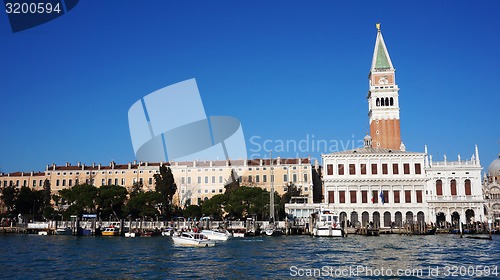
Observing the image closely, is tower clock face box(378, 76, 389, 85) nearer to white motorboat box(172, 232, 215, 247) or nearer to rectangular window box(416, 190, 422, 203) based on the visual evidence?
rectangular window box(416, 190, 422, 203)

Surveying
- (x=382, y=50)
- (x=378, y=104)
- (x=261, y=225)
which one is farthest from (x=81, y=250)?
(x=382, y=50)

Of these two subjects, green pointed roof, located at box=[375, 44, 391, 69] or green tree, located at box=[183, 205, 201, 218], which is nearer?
green tree, located at box=[183, 205, 201, 218]

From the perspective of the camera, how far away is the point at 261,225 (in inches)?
1825

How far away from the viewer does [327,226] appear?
39.7 metres

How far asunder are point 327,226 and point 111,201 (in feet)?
76.1

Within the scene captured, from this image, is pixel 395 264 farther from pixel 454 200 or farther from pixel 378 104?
pixel 378 104

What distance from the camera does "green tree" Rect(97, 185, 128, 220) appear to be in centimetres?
5078

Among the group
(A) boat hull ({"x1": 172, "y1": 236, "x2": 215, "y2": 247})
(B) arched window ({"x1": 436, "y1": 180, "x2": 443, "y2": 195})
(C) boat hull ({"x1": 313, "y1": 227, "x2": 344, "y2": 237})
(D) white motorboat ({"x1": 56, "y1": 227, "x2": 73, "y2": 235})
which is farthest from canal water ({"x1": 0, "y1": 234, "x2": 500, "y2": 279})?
(D) white motorboat ({"x1": 56, "y1": 227, "x2": 73, "y2": 235})

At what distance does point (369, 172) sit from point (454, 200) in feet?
26.3

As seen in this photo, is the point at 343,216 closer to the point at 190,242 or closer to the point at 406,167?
the point at 406,167

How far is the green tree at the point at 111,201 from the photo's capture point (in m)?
50.8

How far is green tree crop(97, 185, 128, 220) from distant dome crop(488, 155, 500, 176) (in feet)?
182

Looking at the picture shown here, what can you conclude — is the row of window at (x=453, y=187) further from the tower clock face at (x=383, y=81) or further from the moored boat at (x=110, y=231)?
the moored boat at (x=110, y=231)

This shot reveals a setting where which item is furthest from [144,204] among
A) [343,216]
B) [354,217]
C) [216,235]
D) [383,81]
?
[383,81]
